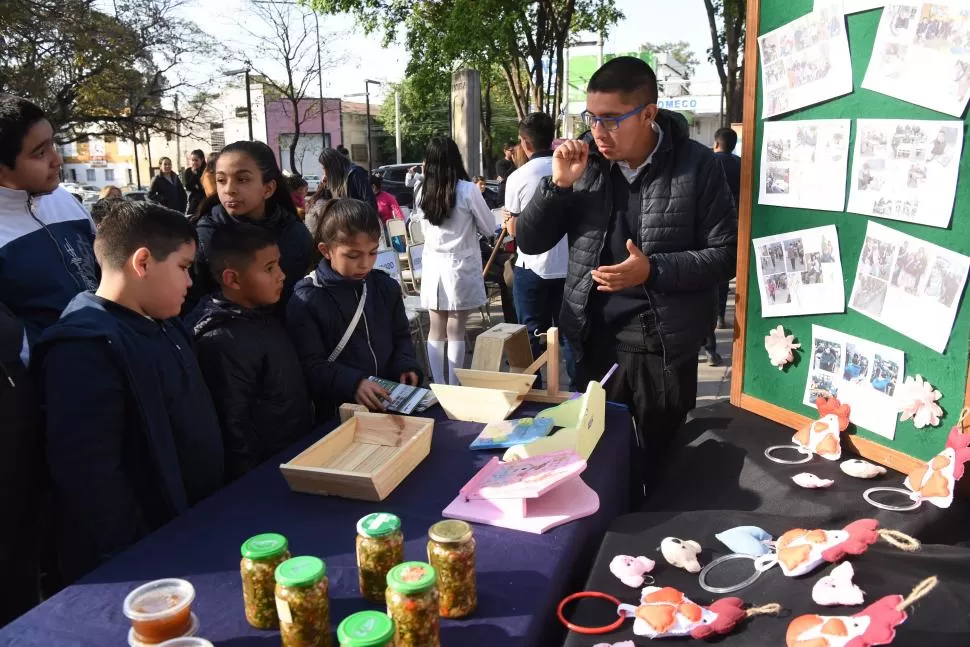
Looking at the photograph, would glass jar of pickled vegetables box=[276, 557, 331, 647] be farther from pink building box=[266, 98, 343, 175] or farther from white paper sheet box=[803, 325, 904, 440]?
pink building box=[266, 98, 343, 175]

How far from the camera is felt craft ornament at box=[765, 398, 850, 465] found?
5.99 ft

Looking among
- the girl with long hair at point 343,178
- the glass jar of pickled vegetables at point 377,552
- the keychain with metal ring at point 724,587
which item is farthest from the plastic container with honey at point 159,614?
the girl with long hair at point 343,178

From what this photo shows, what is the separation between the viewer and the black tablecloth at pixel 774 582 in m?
1.10

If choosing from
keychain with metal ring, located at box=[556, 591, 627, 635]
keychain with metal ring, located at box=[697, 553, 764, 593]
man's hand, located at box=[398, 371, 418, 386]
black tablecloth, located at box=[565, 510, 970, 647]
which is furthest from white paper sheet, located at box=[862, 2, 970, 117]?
man's hand, located at box=[398, 371, 418, 386]

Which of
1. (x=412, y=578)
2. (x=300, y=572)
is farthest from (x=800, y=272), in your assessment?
(x=300, y=572)

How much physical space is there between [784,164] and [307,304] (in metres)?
1.51

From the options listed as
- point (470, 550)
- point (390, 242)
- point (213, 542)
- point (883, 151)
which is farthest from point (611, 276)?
point (390, 242)

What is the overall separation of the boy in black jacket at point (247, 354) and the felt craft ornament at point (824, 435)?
4.59 ft

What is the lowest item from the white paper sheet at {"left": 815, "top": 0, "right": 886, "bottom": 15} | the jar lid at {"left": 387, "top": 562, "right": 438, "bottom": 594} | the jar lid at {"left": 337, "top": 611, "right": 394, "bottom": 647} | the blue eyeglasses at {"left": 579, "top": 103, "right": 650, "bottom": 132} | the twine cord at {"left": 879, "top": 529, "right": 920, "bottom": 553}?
the twine cord at {"left": 879, "top": 529, "right": 920, "bottom": 553}

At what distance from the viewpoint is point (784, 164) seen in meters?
2.00

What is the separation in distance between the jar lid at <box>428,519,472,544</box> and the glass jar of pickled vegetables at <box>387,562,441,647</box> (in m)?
0.11

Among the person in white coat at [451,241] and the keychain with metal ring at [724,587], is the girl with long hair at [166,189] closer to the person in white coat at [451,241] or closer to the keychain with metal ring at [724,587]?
the person in white coat at [451,241]

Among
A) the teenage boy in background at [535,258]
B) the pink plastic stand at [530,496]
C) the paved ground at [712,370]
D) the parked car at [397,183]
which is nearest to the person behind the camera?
the pink plastic stand at [530,496]

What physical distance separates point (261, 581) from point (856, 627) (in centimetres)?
93
